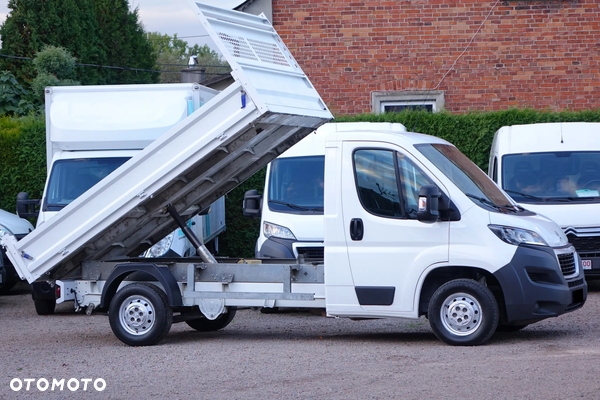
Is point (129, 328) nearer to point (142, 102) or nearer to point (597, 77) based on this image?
point (142, 102)

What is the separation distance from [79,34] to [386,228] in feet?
70.8

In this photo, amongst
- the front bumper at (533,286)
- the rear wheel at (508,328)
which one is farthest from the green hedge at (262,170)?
the front bumper at (533,286)

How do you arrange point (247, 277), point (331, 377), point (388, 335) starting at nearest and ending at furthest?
1. point (331, 377)
2. point (247, 277)
3. point (388, 335)

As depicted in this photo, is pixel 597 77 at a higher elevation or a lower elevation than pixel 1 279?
higher

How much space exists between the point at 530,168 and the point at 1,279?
26.2ft

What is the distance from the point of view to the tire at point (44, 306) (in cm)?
1184

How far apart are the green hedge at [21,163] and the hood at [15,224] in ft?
4.27

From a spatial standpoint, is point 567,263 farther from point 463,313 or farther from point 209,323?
point 209,323

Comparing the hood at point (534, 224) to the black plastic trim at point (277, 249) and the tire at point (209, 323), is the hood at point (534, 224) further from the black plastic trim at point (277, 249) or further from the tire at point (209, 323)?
the black plastic trim at point (277, 249)

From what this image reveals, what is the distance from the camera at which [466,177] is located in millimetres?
8656

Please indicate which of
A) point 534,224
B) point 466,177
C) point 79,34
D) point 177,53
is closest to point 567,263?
point 534,224

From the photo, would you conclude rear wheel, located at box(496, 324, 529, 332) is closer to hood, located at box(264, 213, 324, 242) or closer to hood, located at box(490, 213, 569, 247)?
hood, located at box(490, 213, 569, 247)

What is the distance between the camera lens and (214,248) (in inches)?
584

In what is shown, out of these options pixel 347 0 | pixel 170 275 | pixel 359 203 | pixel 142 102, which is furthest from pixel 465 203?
pixel 347 0
